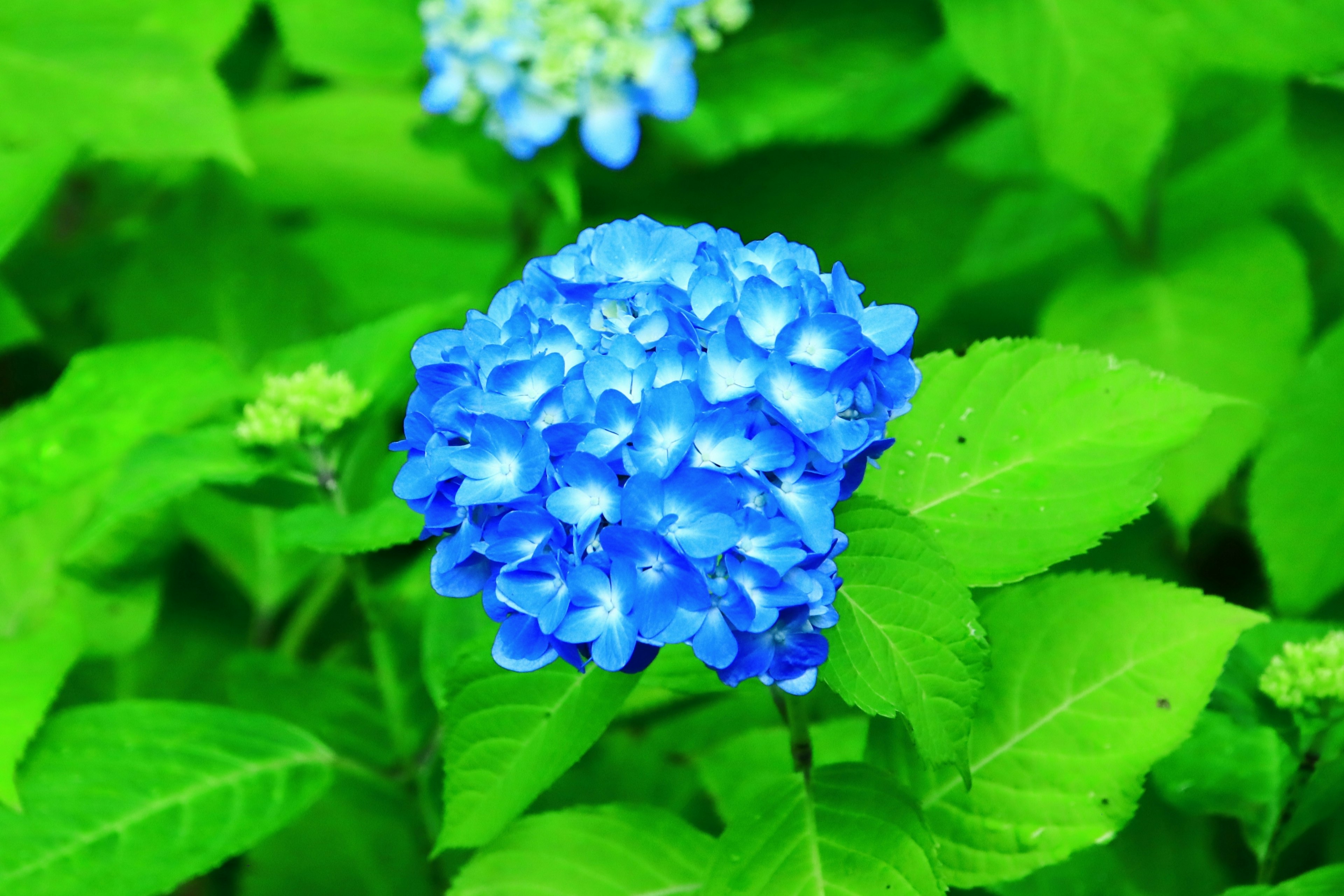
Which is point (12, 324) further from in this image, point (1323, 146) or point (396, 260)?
point (1323, 146)

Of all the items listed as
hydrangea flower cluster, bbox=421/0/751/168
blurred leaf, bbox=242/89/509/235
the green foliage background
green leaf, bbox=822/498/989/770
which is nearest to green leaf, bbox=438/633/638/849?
the green foliage background

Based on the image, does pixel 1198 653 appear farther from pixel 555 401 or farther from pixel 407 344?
pixel 407 344

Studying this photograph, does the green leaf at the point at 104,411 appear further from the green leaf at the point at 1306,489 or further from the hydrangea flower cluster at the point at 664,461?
the green leaf at the point at 1306,489

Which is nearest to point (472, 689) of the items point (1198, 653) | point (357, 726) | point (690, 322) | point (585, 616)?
point (585, 616)

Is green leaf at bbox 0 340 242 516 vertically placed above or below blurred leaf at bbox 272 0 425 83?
below

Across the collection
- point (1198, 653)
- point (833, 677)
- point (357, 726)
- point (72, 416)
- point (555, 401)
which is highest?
point (555, 401)

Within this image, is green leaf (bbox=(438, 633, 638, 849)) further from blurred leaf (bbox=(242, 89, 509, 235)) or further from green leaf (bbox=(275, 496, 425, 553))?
blurred leaf (bbox=(242, 89, 509, 235))
